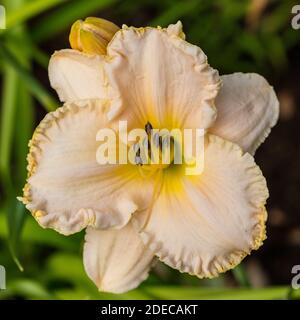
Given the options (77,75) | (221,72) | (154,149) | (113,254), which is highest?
(221,72)

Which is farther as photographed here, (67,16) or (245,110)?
(67,16)

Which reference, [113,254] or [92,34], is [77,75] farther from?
[113,254]

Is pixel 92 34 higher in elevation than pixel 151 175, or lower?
higher

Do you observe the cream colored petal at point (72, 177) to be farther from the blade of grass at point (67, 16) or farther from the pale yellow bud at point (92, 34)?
the blade of grass at point (67, 16)

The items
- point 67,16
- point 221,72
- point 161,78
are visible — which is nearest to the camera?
point 161,78

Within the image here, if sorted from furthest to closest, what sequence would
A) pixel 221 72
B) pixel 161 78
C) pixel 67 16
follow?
pixel 221 72
pixel 67 16
pixel 161 78

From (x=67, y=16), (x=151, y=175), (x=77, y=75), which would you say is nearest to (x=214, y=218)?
(x=151, y=175)

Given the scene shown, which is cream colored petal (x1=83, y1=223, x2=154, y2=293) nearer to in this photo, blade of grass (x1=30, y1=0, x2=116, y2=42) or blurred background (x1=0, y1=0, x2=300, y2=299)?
blurred background (x1=0, y1=0, x2=300, y2=299)

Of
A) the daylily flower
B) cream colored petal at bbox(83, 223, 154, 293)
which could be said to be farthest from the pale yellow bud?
cream colored petal at bbox(83, 223, 154, 293)

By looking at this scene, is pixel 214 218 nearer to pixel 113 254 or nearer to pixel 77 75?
pixel 113 254
